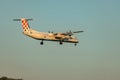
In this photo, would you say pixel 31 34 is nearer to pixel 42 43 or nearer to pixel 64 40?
pixel 42 43

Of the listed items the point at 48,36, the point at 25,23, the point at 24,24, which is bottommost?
the point at 48,36

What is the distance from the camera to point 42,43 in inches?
6196

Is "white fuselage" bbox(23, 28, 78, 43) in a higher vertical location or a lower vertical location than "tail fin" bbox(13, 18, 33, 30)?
lower

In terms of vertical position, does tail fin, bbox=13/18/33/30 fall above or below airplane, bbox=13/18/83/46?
above

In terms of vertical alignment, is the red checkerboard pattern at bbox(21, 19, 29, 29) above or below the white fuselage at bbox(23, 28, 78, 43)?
above

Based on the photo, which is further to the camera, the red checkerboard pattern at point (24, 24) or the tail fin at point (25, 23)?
the red checkerboard pattern at point (24, 24)

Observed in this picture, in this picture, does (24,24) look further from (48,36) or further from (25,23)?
(48,36)

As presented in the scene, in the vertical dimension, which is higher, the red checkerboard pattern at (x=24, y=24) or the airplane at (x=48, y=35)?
the red checkerboard pattern at (x=24, y=24)

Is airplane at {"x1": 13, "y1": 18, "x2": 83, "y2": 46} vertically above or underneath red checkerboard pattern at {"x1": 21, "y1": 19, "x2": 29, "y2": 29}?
underneath

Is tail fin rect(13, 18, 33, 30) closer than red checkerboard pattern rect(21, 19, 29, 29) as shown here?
Yes

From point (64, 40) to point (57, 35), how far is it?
384 centimetres

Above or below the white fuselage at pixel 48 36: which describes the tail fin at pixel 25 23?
above

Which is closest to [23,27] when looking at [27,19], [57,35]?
[27,19]

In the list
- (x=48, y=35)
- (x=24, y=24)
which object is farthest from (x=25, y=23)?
(x=48, y=35)
